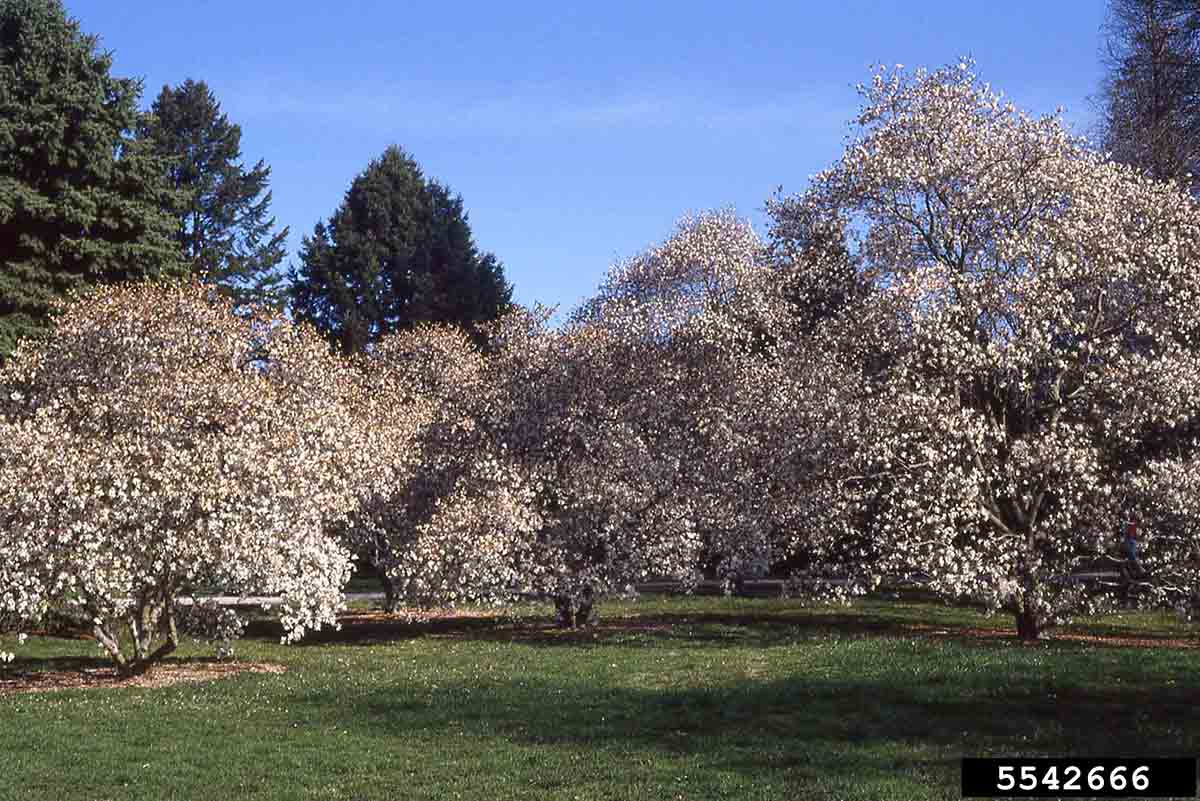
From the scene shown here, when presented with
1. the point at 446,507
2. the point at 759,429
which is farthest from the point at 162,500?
the point at 759,429

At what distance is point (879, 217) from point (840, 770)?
60.2 ft

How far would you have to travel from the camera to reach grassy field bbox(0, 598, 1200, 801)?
43.8ft

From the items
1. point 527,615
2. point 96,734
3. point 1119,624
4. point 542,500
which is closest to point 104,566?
point 96,734

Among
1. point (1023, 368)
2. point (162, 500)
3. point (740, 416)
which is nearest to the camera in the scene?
point (162, 500)

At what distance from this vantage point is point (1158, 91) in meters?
52.0

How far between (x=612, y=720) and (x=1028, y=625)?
13446mm

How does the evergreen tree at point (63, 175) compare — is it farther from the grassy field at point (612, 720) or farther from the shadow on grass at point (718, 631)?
the grassy field at point (612, 720)

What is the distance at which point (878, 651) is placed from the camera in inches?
945

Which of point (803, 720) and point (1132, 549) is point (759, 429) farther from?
point (803, 720)

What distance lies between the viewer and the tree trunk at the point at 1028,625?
26.8m

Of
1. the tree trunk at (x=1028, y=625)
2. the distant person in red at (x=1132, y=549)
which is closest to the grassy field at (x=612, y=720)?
the tree trunk at (x=1028, y=625)

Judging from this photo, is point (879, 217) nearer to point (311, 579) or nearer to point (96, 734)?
point (311, 579)

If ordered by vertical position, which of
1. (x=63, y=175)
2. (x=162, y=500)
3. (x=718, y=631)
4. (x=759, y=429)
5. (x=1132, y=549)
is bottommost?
(x=718, y=631)

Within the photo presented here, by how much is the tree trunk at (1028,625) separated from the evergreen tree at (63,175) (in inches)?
1250
